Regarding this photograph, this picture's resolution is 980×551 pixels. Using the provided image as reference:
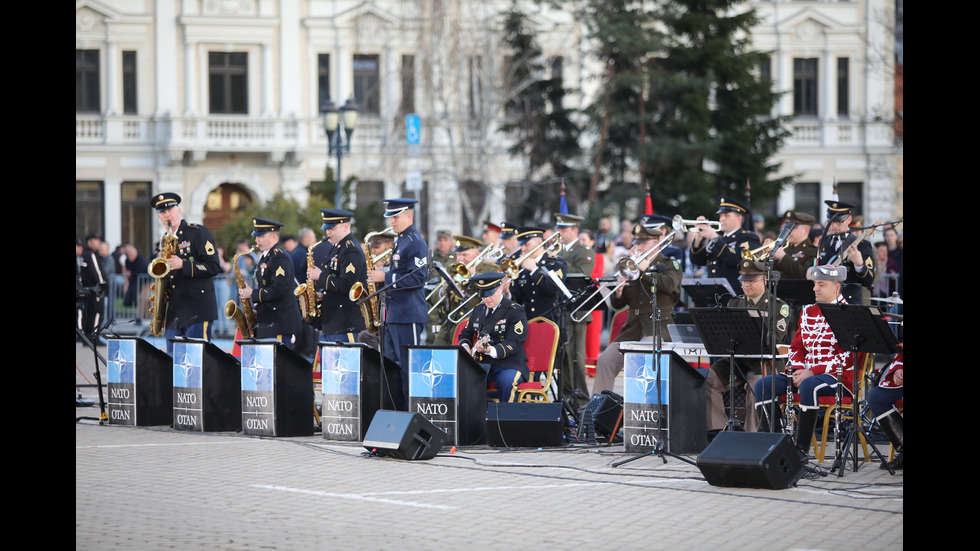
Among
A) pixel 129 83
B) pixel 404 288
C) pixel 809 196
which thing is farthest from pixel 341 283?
pixel 809 196

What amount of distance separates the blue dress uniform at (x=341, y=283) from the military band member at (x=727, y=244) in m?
3.60

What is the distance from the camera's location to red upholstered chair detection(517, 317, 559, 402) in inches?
530

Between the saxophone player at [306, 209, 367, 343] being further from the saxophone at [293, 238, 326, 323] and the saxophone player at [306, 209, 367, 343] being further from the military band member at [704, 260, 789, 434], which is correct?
the military band member at [704, 260, 789, 434]

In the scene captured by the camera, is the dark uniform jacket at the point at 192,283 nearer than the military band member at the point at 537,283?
No

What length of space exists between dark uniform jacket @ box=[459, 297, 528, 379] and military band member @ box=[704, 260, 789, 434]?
185cm

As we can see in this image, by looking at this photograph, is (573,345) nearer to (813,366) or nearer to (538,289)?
(538,289)

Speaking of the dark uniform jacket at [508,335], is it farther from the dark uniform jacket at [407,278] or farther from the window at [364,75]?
the window at [364,75]

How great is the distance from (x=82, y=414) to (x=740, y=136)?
17.7 m

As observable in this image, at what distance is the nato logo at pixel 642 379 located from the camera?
12.0m

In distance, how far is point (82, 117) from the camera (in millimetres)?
40094

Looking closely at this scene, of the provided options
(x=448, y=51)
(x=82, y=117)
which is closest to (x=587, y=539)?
(x=448, y=51)

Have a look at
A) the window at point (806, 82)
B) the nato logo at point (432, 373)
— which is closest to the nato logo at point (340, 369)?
the nato logo at point (432, 373)

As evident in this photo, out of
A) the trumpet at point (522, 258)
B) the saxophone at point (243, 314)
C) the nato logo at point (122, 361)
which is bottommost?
the nato logo at point (122, 361)

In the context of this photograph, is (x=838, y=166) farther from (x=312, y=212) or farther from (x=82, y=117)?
(x=82, y=117)
